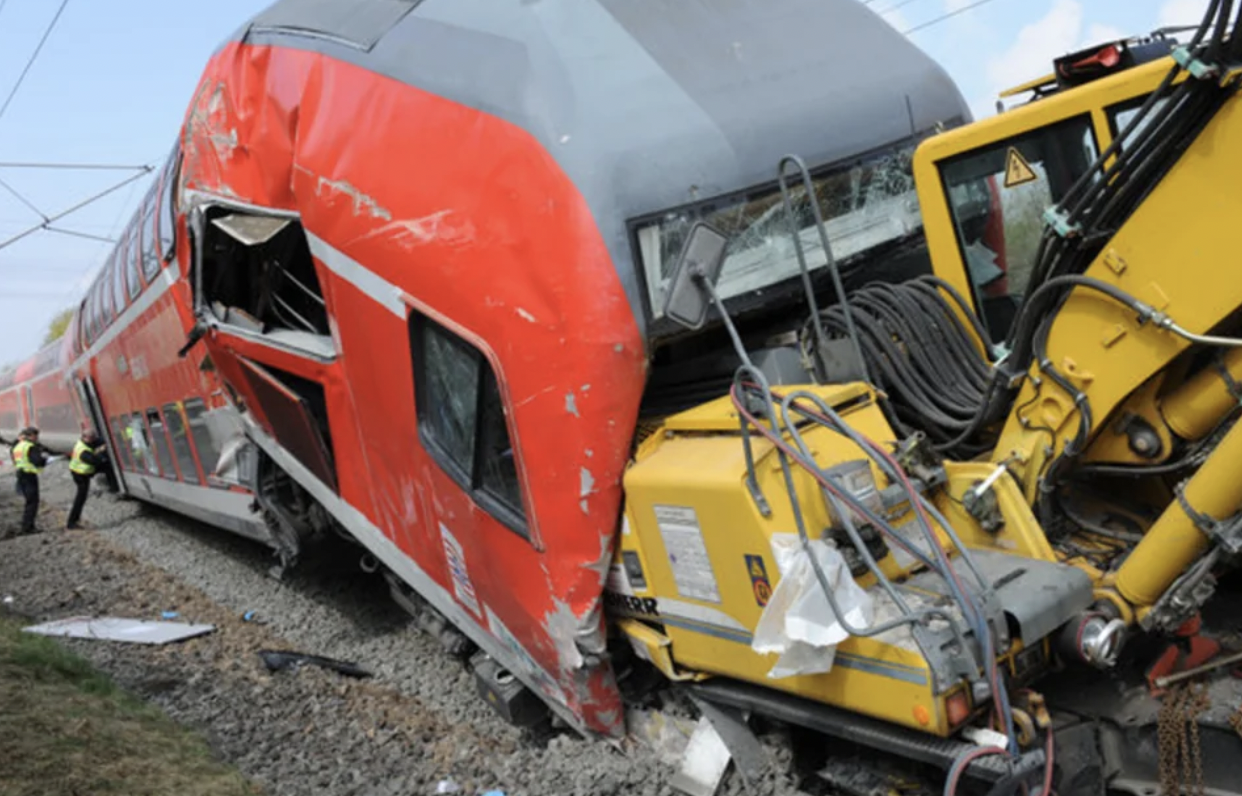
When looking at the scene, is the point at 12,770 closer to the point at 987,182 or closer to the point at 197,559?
the point at 987,182

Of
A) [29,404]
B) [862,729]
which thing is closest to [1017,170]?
[862,729]

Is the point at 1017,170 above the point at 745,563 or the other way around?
above

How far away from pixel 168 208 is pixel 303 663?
136 inches

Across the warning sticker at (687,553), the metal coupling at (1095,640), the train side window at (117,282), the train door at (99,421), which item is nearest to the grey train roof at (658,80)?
the warning sticker at (687,553)

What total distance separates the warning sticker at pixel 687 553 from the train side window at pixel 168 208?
16.0 feet

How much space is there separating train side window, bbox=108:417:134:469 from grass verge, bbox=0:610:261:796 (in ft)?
24.7

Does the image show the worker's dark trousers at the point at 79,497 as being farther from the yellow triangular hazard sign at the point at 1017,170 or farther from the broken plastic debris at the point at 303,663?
the yellow triangular hazard sign at the point at 1017,170

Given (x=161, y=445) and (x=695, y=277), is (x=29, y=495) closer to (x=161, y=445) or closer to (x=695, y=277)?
(x=161, y=445)

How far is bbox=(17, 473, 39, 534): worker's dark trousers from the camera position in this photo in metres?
14.2

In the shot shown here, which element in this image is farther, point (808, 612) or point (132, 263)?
point (132, 263)

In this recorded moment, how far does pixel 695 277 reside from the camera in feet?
11.5

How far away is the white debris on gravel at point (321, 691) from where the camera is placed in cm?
425

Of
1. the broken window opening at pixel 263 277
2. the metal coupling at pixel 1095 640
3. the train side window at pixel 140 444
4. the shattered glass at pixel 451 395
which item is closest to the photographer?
the metal coupling at pixel 1095 640

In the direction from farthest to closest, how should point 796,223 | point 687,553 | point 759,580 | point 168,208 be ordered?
1. point 168,208
2. point 796,223
3. point 687,553
4. point 759,580
